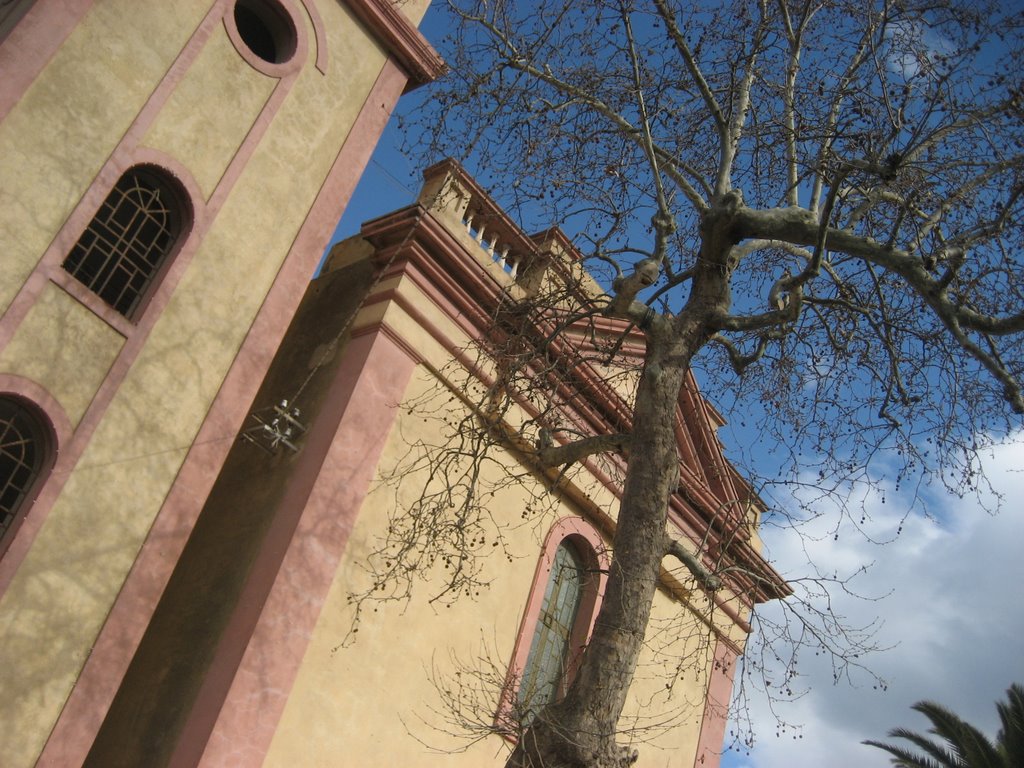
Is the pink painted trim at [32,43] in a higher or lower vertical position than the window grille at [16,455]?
higher

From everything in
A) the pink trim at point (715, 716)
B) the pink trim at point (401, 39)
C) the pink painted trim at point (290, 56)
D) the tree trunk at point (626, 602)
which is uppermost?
the pink trim at point (401, 39)

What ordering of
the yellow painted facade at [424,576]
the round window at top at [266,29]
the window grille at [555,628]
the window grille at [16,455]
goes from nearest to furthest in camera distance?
the window grille at [16,455] → the yellow painted facade at [424,576] → the round window at top at [266,29] → the window grille at [555,628]

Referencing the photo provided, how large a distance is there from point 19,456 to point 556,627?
233 inches

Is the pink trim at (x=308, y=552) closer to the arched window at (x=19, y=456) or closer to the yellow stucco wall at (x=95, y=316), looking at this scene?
the yellow stucco wall at (x=95, y=316)

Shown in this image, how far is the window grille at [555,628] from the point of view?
10.2m

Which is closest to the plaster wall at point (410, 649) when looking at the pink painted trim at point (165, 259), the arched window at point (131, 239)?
the pink painted trim at point (165, 259)

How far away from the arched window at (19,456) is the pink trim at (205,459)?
21cm

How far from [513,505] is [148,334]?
4.16 metres

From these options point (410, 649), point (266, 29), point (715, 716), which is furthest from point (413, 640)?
point (266, 29)

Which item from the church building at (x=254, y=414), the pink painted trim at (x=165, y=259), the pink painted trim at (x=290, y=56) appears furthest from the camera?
the pink painted trim at (x=290, y=56)

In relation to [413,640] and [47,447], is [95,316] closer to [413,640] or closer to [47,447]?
[47,447]

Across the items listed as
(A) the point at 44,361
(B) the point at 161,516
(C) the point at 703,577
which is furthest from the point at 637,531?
(A) the point at 44,361

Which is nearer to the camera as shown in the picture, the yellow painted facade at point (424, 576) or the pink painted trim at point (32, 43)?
the pink painted trim at point (32, 43)

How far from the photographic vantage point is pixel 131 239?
25.8ft
